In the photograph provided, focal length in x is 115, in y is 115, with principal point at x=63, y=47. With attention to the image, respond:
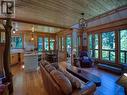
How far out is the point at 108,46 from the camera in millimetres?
7336

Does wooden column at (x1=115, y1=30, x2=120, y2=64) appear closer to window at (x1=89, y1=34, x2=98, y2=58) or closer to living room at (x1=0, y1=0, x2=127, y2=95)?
living room at (x1=0, y1=0, x2=127, y2=95)

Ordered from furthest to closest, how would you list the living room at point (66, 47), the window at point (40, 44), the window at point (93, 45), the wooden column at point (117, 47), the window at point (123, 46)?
the window at point (40, 44)
the window at point (93, 45)
the wooden column at point (117, 47)
the window at point (123, 46)
the living room at point (66, 47)

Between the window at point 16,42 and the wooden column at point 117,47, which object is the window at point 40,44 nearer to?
the window at point 16,42

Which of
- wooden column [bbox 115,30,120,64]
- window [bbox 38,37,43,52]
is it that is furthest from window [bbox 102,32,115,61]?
window [bbox 38,37,43,52]

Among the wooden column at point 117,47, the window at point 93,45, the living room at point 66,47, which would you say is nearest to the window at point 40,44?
the living room at point 66,47

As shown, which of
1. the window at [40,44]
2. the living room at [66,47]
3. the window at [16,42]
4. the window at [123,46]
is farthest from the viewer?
the window at [40,44]

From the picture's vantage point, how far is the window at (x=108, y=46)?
23.0ft

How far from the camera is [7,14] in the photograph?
375 cm

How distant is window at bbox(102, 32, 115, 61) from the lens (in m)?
7.00

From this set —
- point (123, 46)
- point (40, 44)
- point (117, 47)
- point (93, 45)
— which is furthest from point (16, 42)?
point (123, 46)

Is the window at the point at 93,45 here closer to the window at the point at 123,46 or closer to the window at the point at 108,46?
the window at the point at 108,46

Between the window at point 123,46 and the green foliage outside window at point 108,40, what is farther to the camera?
the green foliage outside window at point 108,40

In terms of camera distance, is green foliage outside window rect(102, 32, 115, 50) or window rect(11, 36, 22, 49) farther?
window rect(11, 36, 22, 49)

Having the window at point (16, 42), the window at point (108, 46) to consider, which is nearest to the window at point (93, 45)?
the window at point (108, 46)
